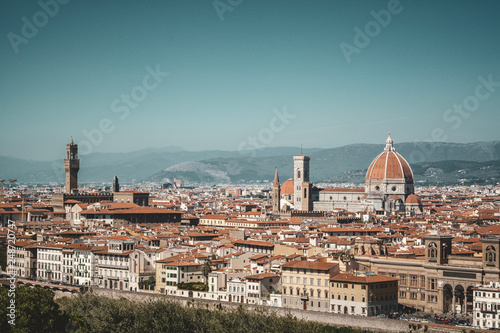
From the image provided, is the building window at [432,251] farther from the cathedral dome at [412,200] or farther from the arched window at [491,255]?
the cathedral dome at [412,200]

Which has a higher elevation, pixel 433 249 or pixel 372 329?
pixel 433 249

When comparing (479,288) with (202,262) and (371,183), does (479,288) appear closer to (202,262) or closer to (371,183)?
(202,262)

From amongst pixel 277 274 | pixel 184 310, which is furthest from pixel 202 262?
pixel 184 310

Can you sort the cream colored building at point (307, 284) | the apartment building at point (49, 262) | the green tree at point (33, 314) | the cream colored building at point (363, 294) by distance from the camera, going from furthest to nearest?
the apartment building at point (49, 262) < the cream colored building at point (307, 284) < the cream colored building at point (363, 294) < the green tree at point (33, 314)

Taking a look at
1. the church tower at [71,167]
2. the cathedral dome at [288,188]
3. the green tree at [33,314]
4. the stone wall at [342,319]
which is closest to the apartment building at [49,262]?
the stone wall at [342,319]

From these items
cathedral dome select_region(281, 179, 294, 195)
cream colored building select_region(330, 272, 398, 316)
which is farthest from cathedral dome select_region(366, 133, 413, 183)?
cream colored building select_region(330, 272, 398, 316)

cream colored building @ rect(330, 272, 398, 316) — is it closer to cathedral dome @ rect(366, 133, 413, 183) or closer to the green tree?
the green tree

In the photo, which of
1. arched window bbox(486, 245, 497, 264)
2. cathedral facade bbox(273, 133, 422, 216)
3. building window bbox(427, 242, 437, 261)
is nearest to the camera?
arched window bbox(486, 245, 497, 264)
